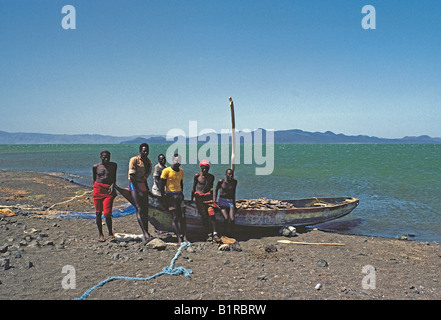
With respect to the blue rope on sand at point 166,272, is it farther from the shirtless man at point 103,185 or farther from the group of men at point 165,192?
the shirtless man at point 103,185

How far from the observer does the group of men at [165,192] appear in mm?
8117

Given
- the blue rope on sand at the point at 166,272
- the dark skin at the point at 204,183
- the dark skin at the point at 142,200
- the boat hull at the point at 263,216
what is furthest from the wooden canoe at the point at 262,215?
the blue rope on sand at the point at 166,272

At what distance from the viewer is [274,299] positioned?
5.72 metres

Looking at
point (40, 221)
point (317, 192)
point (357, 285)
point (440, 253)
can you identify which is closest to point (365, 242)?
point (440, 253)

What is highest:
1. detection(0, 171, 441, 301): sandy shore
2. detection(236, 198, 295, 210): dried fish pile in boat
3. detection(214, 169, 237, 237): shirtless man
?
detection(214, 169, 237, 237): shirtless man

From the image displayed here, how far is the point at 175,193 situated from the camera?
8469 mm

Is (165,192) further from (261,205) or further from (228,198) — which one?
(261,205)

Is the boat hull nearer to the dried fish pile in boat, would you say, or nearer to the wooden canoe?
the wooden canoe

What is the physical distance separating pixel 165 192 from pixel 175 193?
0.94 ft

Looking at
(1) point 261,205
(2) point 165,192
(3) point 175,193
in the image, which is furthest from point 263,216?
(2) point 165,192

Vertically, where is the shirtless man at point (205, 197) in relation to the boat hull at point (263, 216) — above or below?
above

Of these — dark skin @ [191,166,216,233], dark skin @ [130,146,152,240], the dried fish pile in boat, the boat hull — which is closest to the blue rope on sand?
dark skin @ [130,146,152,240]

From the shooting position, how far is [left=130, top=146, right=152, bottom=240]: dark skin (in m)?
Answer: 8.18
